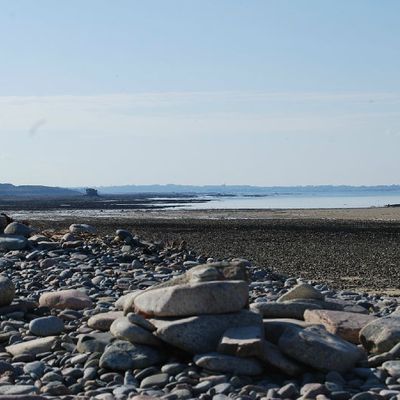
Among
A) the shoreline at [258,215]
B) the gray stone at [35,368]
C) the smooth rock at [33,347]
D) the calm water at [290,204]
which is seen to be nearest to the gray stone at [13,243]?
the smooth rock at [33,347]

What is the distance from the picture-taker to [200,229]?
36375mm

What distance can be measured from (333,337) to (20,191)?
186751mm

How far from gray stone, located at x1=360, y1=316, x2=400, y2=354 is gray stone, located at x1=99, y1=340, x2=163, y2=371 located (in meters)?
2.20

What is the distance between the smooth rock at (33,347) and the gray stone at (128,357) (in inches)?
37.2

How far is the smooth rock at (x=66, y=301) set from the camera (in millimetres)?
11320

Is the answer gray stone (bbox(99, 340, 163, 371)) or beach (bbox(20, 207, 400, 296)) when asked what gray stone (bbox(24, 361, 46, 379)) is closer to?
gray stone (bbox(99, 340, 163, 371))

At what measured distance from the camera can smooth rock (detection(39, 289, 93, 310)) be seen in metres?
11.3

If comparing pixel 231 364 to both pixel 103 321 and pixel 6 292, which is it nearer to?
pixel 103 321

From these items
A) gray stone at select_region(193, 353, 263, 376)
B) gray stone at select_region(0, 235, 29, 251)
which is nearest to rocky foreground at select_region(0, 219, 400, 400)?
gray stone at select_region(193, 353, 263, 376)

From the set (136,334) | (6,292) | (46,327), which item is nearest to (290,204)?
(6,292)

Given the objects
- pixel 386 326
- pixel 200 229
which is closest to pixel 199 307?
pixel 386 326

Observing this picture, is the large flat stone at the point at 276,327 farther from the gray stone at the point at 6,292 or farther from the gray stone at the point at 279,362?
the gray stone at the point at 6,292

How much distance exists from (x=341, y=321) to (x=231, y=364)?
1.72 m

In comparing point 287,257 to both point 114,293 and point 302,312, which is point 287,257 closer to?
point 114,293
